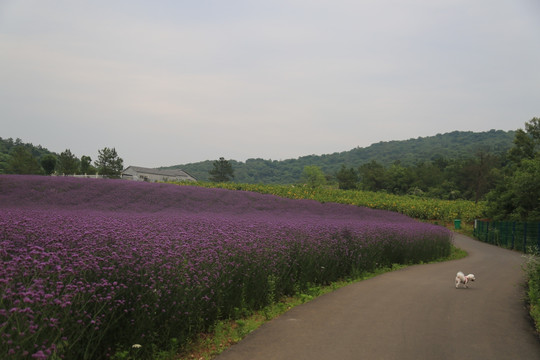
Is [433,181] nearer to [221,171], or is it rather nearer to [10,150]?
[221,171]

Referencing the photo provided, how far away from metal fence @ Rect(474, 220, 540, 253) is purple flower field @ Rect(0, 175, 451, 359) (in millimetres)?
10643

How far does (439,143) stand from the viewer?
14662cm

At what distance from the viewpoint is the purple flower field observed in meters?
3.70

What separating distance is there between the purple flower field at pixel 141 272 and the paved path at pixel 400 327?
2.63ft

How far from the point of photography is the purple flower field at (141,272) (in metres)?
3.70

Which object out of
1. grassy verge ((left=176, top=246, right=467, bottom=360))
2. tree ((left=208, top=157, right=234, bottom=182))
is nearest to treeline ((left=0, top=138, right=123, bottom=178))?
tree ((left=208, top=157, right=234, bottom=182))

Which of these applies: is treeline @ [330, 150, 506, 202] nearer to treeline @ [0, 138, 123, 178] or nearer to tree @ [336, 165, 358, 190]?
tree @ [336, 165, 358, 190]

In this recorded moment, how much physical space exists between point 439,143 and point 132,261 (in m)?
154

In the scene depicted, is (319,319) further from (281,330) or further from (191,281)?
(191,281)

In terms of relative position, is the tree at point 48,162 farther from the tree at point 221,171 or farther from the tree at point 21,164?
the tree at point 221,171

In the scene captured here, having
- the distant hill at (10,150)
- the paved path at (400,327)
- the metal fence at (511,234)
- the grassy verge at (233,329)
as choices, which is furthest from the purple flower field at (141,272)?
the distant hill at (10,150)

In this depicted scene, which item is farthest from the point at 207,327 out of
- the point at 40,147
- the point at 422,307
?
the point at 40,147

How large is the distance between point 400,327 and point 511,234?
21.9 m

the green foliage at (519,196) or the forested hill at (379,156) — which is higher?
the forested hill at (379,156)
